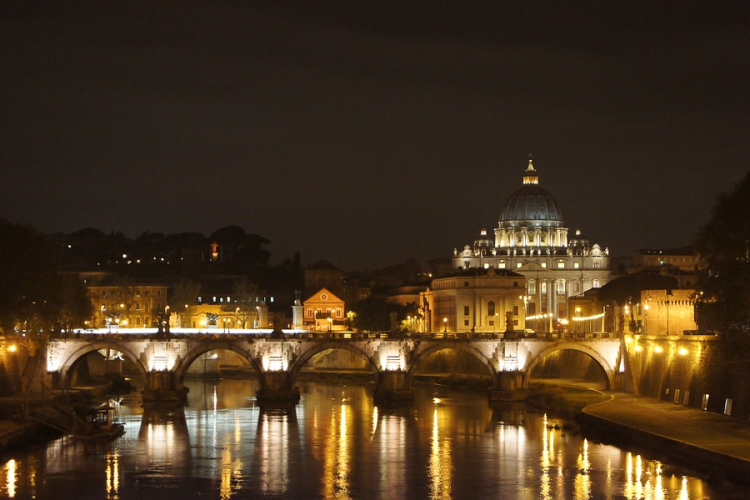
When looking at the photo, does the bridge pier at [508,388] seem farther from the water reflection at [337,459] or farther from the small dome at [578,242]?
the small dome at [578,242]

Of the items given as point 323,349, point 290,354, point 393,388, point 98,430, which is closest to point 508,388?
point 393,388

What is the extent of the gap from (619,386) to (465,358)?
26298 mm

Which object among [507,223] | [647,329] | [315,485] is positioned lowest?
[315,485]

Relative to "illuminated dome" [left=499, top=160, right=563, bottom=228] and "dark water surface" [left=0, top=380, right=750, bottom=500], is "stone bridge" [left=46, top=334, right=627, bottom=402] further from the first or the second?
"illuminated dome" [left=499, top=160, right=563, bottom=228]

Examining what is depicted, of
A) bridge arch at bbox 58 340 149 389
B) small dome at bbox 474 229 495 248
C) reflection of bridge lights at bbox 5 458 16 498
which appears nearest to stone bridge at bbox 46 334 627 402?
bridge arch at bbox 58 340 149 389

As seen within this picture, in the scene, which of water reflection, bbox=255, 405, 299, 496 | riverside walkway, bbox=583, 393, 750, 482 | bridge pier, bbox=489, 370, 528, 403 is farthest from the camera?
bridge pier, bbox=489, 370, 528, 403

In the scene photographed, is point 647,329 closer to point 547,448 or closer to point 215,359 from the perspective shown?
point 547,448

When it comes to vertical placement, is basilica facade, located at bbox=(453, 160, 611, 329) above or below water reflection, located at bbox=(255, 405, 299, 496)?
above

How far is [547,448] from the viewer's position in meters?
55.5

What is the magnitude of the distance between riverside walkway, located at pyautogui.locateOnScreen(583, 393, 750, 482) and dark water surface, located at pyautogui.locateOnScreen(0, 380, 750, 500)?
2.08 ft

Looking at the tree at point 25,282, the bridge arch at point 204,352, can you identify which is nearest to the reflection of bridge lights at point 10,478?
the tree at point 25,282

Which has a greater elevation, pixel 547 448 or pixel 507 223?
pixel 507 223

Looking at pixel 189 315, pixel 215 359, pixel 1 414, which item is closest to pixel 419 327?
pixel 189 315

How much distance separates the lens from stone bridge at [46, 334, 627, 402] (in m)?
76.1
